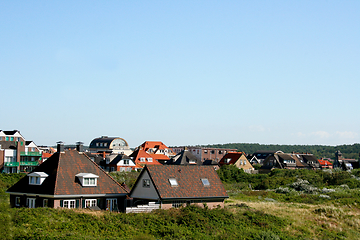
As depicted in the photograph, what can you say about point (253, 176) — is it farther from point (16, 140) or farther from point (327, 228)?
point (16, 140)

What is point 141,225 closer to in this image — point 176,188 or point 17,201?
point 176,188

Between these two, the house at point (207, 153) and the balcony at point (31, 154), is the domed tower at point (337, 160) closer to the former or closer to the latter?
the house at point (207, 153)

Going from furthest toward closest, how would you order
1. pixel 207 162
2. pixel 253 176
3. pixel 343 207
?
pixel 207 162 → pixel 253 176 → pixel 343 207

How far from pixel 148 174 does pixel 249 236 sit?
10.6 m

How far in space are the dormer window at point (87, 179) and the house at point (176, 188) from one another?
3.95 metres

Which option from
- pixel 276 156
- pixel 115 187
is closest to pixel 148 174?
pixel 115 187

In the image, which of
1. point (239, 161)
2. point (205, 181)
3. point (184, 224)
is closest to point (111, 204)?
point (184, 224)

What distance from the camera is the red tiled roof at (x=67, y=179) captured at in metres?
33.2

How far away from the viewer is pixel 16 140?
7175cm

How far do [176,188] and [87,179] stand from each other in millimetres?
8032

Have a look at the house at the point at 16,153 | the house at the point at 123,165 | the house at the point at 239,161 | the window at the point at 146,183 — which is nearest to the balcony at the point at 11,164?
the house at the point at 16,153

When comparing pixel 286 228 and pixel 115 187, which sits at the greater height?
pixel 115 187

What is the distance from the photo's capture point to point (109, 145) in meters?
132

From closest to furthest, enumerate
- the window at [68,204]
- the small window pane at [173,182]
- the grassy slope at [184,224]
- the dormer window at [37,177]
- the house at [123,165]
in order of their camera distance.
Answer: the grassy slope at [184,224] < the window at [68,204] < the dormer window at [37,177] < the small window pane at [173,182] < the house at [123,165]
